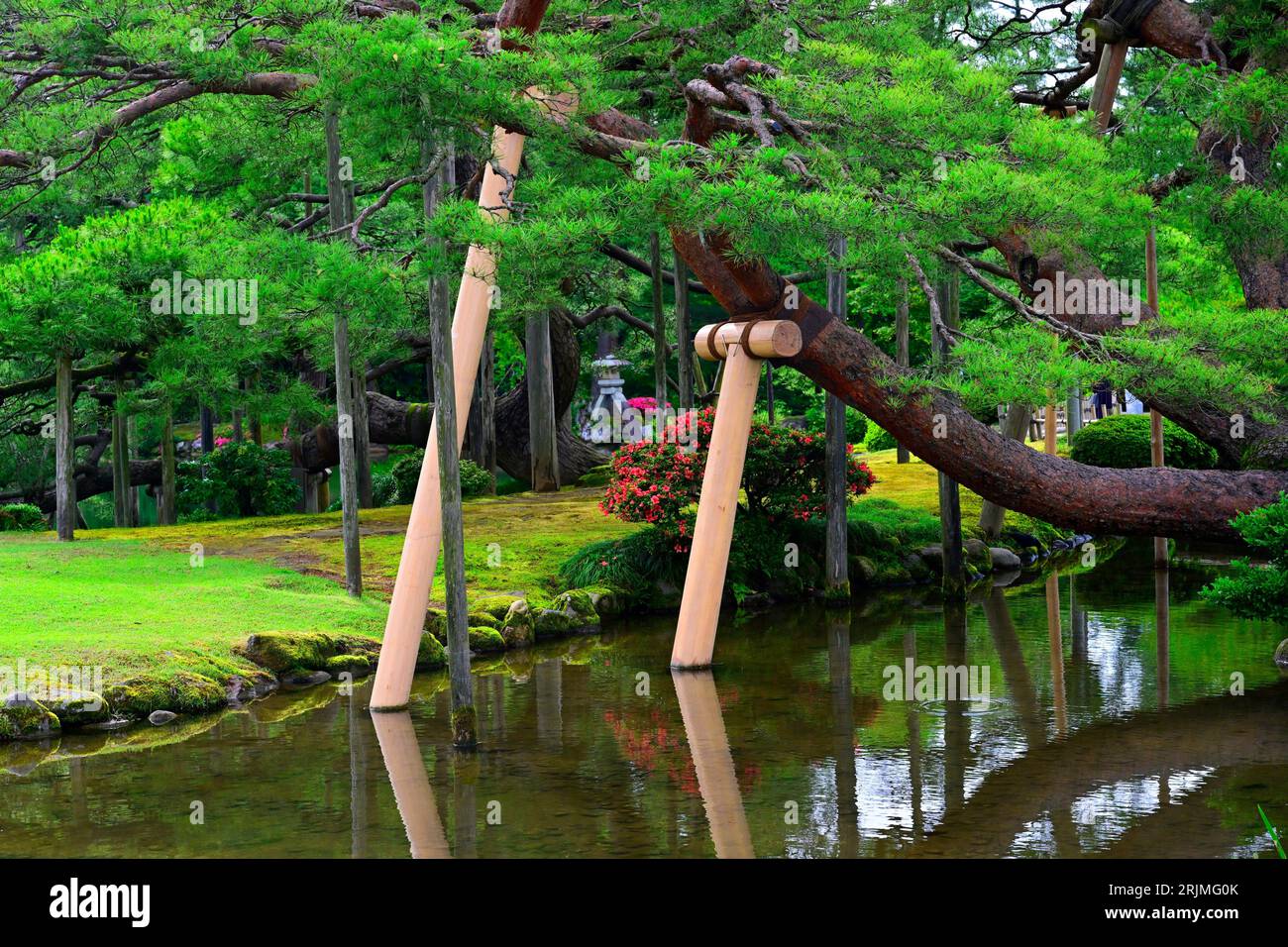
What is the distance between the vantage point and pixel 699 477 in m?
16.5

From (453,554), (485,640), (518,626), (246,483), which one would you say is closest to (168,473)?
(246,483)

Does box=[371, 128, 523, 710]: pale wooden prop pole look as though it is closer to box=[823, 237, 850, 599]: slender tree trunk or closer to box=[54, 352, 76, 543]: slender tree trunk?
box=[823, 237, 850, 599]: slender tree trunk

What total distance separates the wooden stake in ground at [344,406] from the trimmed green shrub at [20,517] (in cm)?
1288

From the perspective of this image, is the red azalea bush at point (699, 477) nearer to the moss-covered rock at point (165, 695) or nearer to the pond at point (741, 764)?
the pond at point (741, 764)

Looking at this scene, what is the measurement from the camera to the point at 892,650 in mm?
13711

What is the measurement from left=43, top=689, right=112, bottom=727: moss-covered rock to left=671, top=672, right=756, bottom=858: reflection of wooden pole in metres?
4.61

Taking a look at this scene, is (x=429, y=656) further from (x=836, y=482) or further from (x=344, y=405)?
(x=836, y=482)

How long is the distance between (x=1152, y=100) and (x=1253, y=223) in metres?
2.75

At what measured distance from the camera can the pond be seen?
25.1ft

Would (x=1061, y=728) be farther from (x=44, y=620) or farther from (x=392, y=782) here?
(x=44, y=620)

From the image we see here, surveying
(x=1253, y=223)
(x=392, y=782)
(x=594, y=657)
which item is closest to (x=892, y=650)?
(x=594, y=657)

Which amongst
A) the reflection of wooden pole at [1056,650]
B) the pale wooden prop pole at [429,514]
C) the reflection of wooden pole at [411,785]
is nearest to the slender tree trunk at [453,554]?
the reflection of wooden pole at [411,785]

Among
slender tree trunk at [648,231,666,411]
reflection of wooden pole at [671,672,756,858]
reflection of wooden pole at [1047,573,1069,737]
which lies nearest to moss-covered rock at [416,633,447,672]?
reflection of wooden pole at [671,672,756,858]

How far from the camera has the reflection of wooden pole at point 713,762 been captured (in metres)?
7.62
